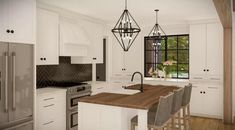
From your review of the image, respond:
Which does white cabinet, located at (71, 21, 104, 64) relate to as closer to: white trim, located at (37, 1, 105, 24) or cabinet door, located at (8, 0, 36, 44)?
white trim, located at (37, 1, 105, 24)

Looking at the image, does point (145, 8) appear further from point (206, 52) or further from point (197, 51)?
point (206, 52)

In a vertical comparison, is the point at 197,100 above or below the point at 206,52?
below

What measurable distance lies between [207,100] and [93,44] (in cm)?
327

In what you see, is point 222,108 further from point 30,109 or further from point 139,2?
point 30,109

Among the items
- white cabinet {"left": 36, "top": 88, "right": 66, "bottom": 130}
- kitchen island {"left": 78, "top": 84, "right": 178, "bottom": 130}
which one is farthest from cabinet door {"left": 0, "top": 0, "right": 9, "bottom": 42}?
kitchen island {"left": 78, "top": 84, "right": 178, "bottom": 130}

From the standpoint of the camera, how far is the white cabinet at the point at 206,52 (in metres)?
5.69

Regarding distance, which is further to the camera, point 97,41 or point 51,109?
point 97,41

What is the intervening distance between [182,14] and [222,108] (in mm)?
2542

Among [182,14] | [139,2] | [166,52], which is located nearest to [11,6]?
[139,2]

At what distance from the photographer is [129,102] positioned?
292cm

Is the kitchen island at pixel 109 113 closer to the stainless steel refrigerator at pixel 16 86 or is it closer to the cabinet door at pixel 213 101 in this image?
the stainless steel refrigerator at pixel 16 86

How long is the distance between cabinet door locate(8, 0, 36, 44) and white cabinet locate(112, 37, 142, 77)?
11.9 feet

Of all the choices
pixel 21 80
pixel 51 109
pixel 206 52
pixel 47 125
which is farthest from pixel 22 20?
pixel 206 52

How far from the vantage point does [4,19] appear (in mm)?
3195
